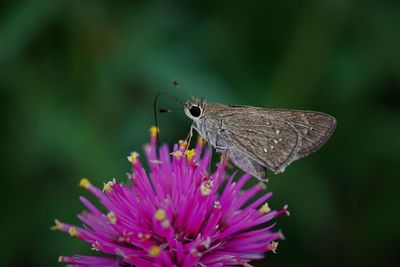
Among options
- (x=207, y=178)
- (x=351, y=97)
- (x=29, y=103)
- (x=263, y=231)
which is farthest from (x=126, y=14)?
(x=263, y=231)

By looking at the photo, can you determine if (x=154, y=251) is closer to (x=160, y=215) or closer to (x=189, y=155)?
(x=160, y=215)

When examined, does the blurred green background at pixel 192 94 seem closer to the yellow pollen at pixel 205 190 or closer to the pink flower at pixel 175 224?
the pink flower at pixel 175 224

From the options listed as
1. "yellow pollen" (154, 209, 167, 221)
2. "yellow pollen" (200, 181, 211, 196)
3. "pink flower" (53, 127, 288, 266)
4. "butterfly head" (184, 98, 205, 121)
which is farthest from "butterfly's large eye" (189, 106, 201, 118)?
"yellow pollen" (154, 209, 167, 221)

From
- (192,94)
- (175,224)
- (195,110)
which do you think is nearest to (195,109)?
(195,110)

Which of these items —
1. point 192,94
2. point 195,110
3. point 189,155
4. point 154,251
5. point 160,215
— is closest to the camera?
point 154,251

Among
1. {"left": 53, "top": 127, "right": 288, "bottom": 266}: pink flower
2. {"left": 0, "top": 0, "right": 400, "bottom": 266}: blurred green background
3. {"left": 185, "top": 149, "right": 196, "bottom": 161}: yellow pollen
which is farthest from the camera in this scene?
{"left": 0, "top": 0, "right": 400, "bottom": 266}: blurred green background

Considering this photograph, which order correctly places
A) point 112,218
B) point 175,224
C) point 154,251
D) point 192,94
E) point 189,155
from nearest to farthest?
→ 1. point 154,251
2. point 112,218
3. point 175,224
4. point 189,155
5. point 192,94

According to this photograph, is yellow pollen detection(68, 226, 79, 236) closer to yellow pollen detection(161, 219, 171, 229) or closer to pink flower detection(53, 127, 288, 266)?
pink flower detection(53, 127, 288, 266)
